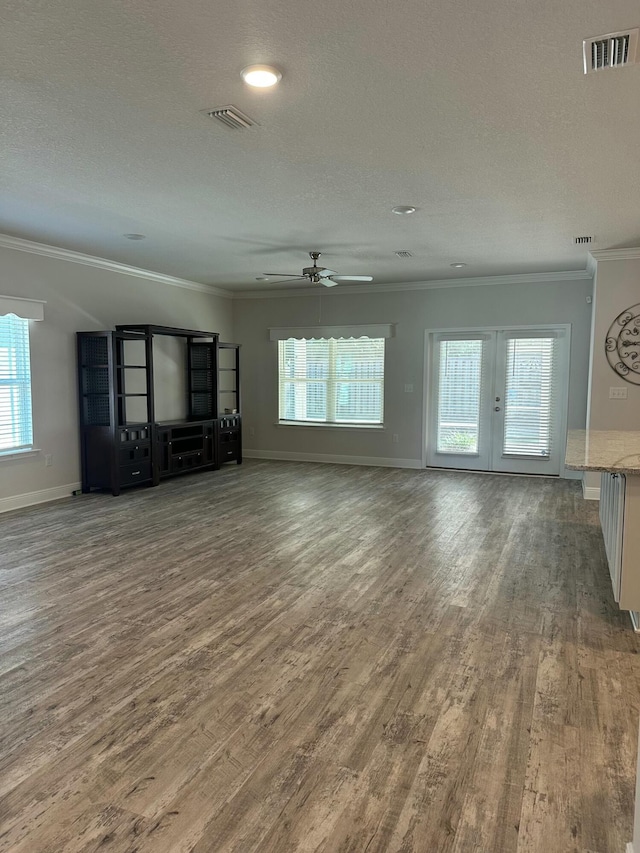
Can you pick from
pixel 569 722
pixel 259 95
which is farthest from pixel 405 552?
pixel 259 95

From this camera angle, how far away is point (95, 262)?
6379 mm

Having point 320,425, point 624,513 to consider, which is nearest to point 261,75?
point 624,513

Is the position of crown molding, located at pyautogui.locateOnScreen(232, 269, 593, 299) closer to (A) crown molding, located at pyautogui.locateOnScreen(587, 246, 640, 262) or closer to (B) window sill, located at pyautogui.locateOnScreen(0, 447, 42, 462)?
(A) crown molding, located at pyautogui.locateOnScreen(587, 246, 640, 262)

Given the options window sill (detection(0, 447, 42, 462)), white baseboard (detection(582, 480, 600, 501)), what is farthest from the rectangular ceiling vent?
white baseboard (detection(582, 480, 600, 501))

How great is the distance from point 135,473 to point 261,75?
16.1 ft

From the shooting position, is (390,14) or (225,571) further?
(225,571)

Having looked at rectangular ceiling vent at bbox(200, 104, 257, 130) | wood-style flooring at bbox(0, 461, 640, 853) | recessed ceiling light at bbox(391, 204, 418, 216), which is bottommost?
wood-style flooring at bbox(0, 461, 640, 853)

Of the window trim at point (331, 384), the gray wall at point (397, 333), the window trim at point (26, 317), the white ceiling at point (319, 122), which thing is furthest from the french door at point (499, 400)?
the window trim at point (26, 317)

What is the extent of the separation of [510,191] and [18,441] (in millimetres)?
5069

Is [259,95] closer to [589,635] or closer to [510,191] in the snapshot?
[510,191]

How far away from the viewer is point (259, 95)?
2551 mm

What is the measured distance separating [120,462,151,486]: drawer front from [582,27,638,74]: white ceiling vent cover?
5.53m

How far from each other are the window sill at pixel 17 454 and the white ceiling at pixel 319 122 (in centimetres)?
211

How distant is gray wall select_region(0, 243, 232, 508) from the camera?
5605 mm
